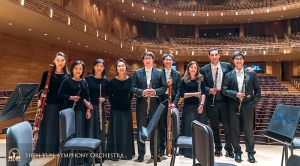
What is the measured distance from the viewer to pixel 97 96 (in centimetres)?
324

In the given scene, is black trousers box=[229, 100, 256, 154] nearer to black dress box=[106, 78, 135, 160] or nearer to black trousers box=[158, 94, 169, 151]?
black trousers box=[158, 94, 169, 151]

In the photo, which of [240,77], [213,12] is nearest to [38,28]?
[240,77]

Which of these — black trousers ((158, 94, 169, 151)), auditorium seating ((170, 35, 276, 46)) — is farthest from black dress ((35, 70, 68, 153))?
auditorium seating ((170, 35, 276, 46))

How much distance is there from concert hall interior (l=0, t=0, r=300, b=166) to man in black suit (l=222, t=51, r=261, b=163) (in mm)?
284

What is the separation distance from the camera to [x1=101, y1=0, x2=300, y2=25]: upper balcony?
16828 millimetres

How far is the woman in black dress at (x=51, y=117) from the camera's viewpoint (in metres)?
2.88

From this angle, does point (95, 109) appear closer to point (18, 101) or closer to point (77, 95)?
point (77, 95)

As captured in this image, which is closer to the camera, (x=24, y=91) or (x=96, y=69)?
(x=24, y=91)

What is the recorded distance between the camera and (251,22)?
20.4 meters

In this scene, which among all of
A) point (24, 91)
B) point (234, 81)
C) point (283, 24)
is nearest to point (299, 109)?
point (234, 81)

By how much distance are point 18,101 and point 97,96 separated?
106cm

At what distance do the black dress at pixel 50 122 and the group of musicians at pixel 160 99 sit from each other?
0.08 m

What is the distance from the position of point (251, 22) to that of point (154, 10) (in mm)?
9261

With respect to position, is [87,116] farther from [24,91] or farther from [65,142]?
[24,91]
